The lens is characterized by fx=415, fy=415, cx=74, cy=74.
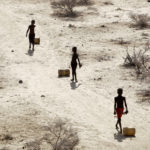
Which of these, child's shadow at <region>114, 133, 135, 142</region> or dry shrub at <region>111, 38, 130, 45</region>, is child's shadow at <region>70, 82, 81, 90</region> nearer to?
child's shadow at <region>114, 133, 135, 142</region>

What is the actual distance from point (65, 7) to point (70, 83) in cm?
1458

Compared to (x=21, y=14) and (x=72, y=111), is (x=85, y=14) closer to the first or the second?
(x=21, y=14)

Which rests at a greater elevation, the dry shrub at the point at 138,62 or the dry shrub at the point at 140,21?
the dry shrub at the point at 140,21

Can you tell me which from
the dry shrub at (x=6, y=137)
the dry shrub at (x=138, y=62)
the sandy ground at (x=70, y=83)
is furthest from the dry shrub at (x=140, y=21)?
the dry shrub at (x=6, y=137)

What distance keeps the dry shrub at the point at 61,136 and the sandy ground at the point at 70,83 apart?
22 centimetres

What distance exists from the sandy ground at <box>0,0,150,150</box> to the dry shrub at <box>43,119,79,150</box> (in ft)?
0.72

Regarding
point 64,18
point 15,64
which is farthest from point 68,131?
point 64,18

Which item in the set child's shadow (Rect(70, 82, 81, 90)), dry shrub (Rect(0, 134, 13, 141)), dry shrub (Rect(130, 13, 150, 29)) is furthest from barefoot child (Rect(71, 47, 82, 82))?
dry shrub (Rect(130, 13, 150, 29))

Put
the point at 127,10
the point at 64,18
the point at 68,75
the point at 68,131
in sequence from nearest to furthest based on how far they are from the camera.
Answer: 1. the point at 68,131
2. the point at 68,75
3. the point at 64,18
4. the point at 127,10

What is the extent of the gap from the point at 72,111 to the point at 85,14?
15.4m

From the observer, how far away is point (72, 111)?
12273 mm

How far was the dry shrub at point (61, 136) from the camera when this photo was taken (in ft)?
32.4

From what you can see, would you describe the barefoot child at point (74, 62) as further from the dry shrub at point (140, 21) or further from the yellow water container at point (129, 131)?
the dry shrub at point (140, 21)

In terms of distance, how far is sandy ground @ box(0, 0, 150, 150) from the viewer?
35.8 ft
